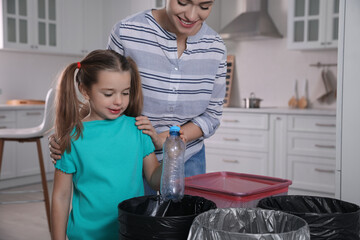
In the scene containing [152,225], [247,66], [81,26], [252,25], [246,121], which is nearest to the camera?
[152,225]

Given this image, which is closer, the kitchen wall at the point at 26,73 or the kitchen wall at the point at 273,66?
the kitchen wall at the point at 273,66

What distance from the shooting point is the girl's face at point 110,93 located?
1.44 metres

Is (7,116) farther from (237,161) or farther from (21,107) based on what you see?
(237,161)

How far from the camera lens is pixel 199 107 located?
5.90 ft

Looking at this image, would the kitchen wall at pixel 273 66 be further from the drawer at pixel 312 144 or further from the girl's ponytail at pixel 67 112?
the girl's ponytail at pixel 67 112

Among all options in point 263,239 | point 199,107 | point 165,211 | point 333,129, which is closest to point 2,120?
point 333,129

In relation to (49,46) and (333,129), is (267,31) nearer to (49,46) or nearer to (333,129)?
(333,129)

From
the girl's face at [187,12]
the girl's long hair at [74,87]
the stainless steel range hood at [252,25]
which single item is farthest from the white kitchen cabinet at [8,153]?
the girl's face at [187,12]

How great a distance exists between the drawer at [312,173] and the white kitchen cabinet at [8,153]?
2821 millimetres

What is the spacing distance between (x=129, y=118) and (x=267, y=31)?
3745 millimetres

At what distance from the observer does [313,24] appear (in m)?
4.61

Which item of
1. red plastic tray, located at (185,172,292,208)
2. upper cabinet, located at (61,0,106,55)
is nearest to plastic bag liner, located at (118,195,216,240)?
red plastic tray, located at (185,172,292,208)

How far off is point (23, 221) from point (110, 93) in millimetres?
2688

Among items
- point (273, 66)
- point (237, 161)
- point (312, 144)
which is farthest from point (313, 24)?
point (237, 161)
